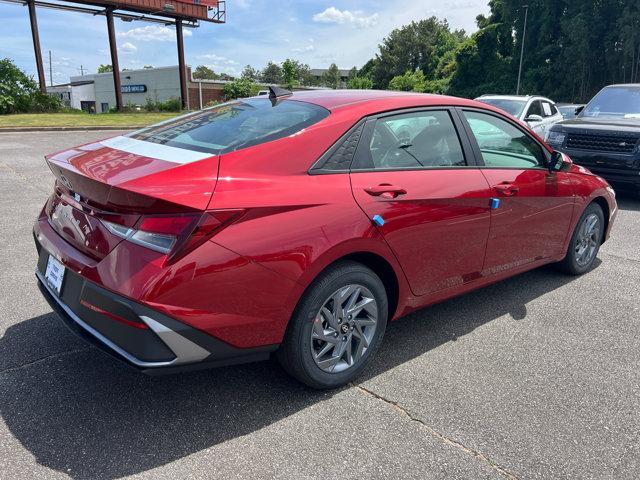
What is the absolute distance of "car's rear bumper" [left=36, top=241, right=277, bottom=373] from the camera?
7.31ft

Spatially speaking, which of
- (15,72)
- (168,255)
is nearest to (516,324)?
(168,255)

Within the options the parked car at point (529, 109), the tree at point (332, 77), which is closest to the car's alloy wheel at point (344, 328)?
the parked car at point (529, 109)

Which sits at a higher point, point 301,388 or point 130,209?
point 130,209

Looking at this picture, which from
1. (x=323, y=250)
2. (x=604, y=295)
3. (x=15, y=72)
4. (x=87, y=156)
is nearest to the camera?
(x=323, y=250)

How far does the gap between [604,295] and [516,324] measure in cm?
116

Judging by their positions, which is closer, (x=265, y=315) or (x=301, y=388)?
(x=265, y=315)

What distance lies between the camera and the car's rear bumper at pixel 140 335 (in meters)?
2.23

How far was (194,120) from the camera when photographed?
3393mm

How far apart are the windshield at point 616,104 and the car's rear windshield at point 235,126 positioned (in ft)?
25.8

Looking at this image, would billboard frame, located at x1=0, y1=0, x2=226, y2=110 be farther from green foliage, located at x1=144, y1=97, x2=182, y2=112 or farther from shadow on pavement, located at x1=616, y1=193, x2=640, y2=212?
shadow on pavement, located at x1=616, y1=193, x2=640, y2=212

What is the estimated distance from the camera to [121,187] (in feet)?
7.57

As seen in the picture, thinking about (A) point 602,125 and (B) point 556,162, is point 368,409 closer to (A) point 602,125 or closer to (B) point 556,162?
(B) point 556,162

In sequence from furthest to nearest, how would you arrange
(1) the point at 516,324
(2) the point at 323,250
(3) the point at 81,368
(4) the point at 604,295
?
(4) the point at 604,295 → (1) the point at 516,324 → (3) the point at 81,368 → (2) the point at 323,250

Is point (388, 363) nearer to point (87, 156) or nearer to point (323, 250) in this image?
point (323, 250)
